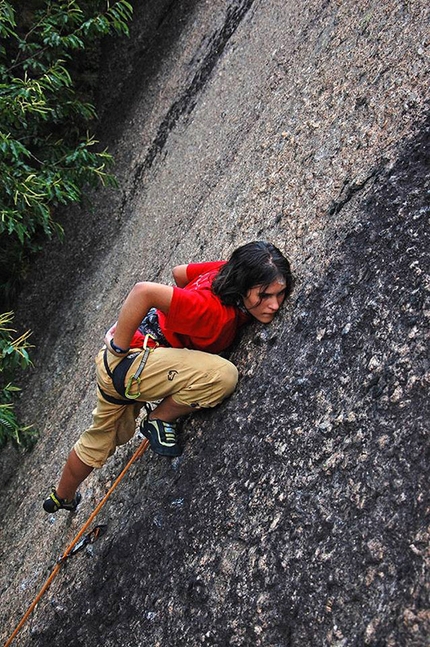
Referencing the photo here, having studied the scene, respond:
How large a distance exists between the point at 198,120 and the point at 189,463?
15.6 ft

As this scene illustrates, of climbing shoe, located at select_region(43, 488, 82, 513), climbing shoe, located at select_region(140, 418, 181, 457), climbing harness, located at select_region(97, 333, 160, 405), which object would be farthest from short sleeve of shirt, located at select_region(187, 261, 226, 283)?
climbing shoe, located at select_region(43, 488, 82, 513)

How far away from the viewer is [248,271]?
3.58 metres

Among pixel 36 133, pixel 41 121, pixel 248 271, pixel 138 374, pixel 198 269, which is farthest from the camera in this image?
pixel 41 121

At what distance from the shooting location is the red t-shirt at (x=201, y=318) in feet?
11.5

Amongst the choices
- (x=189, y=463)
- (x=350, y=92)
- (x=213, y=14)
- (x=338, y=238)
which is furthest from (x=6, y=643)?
(x=213, y=14)

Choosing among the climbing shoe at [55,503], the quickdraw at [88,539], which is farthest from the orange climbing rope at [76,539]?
the climbing shoe at [55,503]

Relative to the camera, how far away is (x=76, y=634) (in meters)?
3.79

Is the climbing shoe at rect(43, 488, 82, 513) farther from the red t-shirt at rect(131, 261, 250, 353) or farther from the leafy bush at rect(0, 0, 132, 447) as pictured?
the red t-shirt at rect(131, 261, 250, 353)

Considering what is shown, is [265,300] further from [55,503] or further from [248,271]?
[55,503]

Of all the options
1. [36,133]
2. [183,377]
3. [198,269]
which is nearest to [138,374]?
[183,377]

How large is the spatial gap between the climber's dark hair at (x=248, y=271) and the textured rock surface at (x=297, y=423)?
235mm

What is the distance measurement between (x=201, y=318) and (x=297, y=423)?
0.80m

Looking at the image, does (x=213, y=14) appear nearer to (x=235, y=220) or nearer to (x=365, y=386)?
(x=235, y=220)

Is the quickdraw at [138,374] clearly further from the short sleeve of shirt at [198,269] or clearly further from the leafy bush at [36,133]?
the leafy bush at [36,133]
